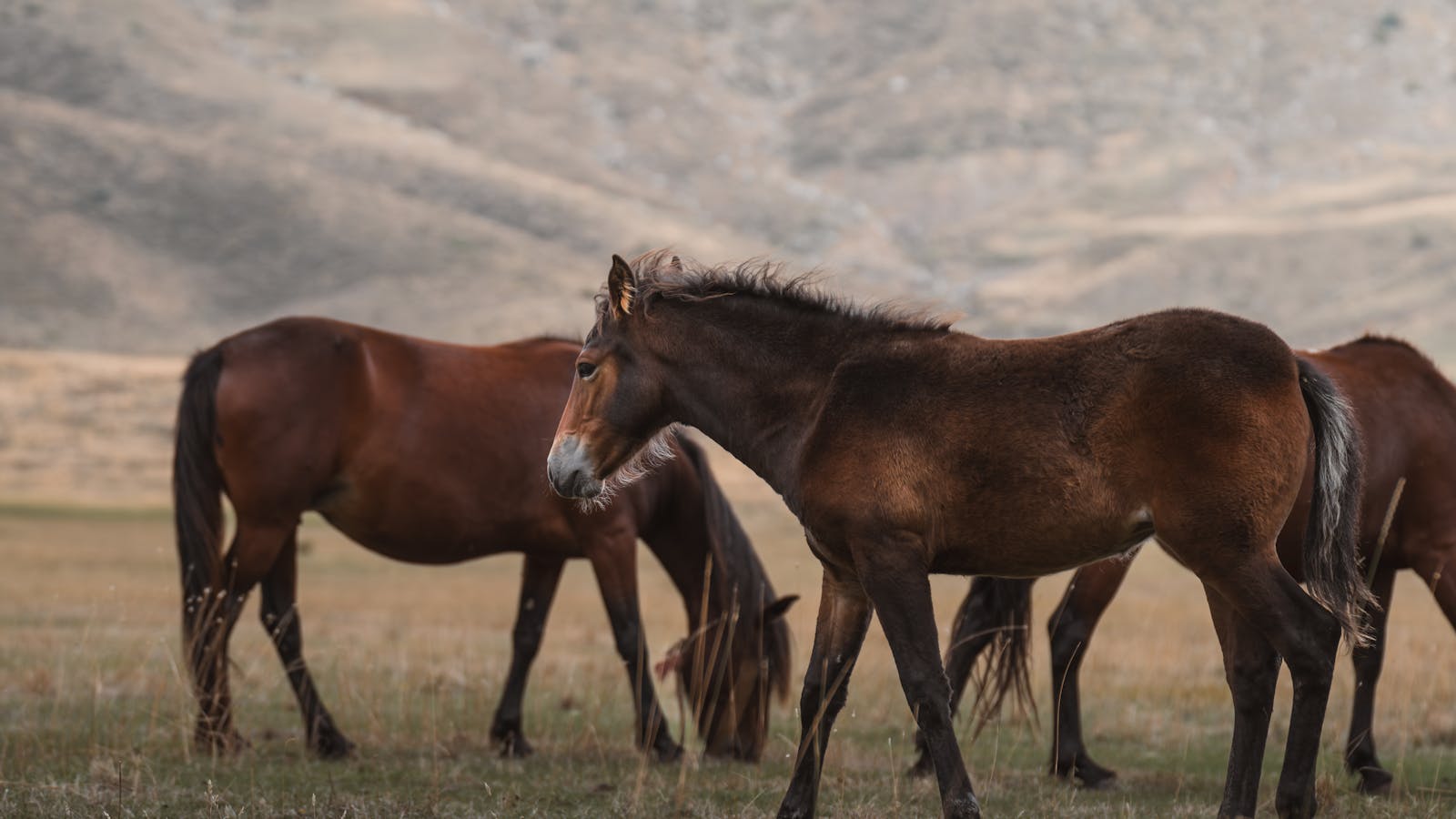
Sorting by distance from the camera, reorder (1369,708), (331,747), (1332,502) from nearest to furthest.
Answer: (1332,502) → (1369,708) → (331,747)

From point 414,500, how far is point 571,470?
10.3 ft

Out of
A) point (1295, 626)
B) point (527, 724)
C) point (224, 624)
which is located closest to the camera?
point (1295, 626)

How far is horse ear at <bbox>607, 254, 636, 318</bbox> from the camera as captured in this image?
6801mm

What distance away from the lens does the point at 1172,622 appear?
2311 cm

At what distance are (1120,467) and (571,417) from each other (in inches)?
95.0

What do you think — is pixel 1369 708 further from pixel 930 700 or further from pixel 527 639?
pixel 527 639

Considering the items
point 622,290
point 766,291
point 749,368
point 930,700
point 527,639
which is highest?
point 766,291

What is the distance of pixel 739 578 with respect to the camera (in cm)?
1006

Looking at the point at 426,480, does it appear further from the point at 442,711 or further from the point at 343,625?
the point at 343,625

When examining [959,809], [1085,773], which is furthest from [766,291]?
[1085,773]

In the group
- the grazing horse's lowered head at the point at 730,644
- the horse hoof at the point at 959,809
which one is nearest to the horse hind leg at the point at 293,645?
the grazing horse's lowered head at the point at 730,644

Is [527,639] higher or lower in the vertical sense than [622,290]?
lower

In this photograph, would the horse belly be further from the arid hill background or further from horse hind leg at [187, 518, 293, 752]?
the arid hill background

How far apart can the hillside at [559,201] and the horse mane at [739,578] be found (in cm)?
7045
